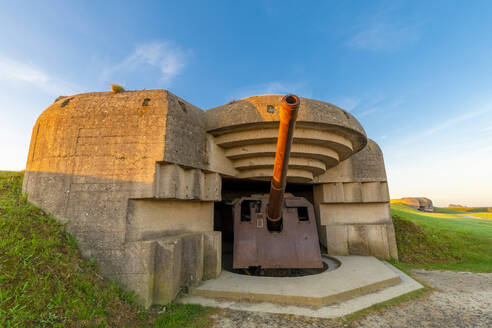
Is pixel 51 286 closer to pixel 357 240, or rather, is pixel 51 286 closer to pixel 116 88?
pixel 116 88

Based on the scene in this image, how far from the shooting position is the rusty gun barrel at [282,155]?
3.38 meters

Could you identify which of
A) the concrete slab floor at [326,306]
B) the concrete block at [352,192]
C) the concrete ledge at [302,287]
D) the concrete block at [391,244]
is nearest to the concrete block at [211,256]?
the concrete ledge at [302,287]

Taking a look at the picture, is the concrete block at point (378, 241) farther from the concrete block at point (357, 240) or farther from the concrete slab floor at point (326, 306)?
the concrete slab floor at point (326, 306)

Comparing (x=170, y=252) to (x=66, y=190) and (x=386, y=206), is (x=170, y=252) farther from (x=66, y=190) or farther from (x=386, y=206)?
(x=386, y=206)

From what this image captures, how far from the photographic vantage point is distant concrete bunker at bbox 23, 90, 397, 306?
4148 mm

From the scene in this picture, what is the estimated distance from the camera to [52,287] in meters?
3.10

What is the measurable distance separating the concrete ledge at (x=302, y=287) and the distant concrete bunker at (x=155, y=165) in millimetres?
512

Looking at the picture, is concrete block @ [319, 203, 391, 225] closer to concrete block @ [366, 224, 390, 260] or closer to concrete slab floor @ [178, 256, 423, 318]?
concrete block @ [366, 224, 390, 260]

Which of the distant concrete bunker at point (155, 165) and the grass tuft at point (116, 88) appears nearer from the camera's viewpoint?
the distant concrete bunker at point (155, 165)

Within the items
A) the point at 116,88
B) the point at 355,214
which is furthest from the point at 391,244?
the point at 116,88

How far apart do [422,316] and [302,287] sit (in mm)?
1844

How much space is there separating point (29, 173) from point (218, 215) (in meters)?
6.73

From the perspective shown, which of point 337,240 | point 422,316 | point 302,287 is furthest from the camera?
point 337,240

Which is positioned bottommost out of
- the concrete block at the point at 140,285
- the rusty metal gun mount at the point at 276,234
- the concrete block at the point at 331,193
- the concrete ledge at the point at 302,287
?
the concrete ledge at the point at 302,287
